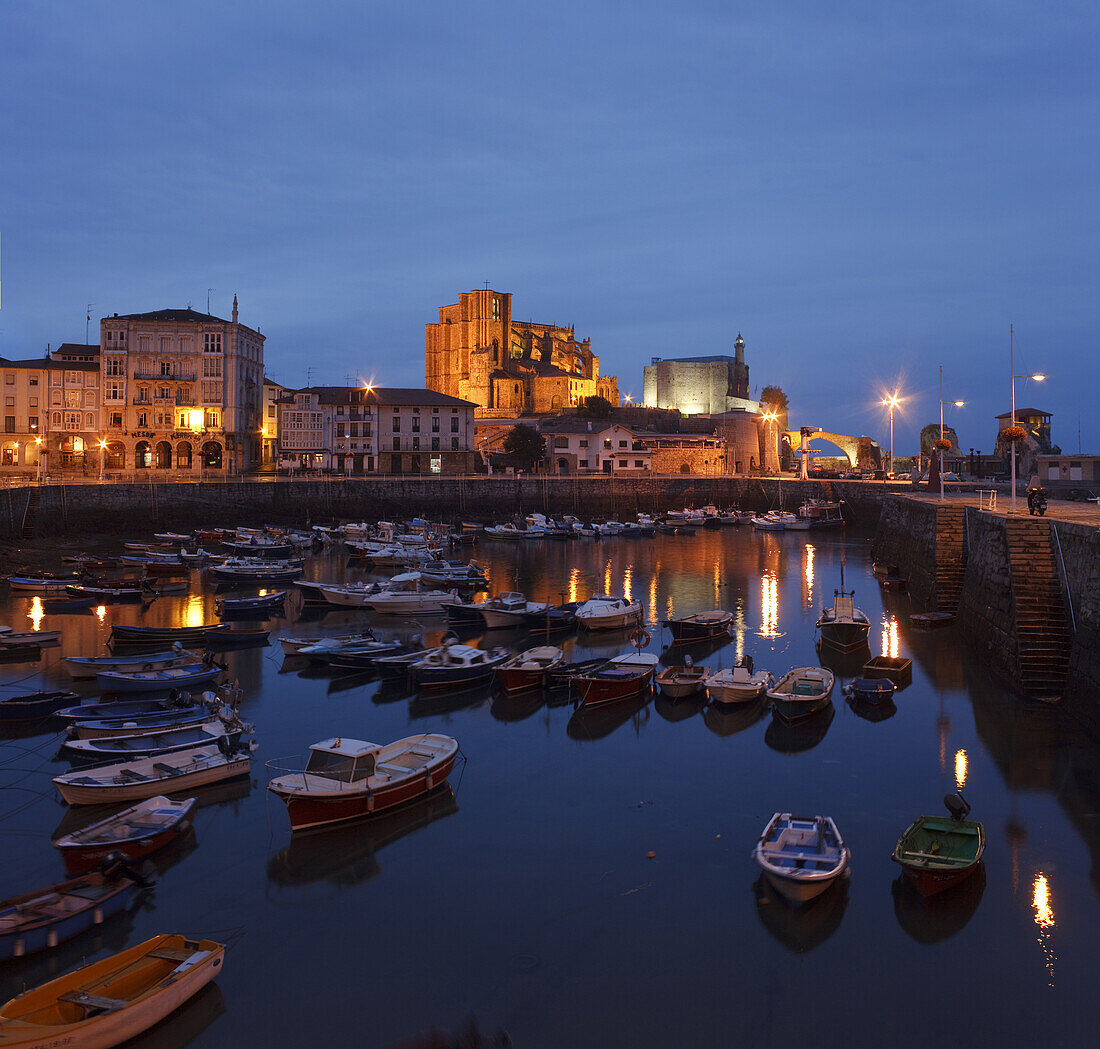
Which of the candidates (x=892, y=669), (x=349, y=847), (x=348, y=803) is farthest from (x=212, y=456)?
(x=349, y=847)

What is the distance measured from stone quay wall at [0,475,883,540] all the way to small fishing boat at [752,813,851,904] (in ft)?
158

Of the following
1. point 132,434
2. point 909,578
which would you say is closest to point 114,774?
point 909,578

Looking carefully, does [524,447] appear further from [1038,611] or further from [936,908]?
[936,908]

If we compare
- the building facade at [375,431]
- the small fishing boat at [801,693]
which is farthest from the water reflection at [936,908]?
the building facade at [375,431]

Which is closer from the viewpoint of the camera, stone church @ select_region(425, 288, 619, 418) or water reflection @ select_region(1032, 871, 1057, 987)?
water reflection @ select_region(1032, 871, 1057, 987)

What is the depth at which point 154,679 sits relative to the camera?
23438 mm

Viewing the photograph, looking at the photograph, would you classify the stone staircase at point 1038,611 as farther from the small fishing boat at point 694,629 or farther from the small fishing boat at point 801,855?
the small fishing boat at point 801,855

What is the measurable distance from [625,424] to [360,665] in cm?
9621

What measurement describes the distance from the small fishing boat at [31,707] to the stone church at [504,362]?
9920 centimetres

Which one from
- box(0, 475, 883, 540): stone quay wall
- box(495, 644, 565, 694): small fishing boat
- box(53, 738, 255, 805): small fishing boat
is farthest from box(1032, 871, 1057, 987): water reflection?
box(0, 475, 883, 540): stone quay wall

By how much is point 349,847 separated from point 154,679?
10744 millimetres

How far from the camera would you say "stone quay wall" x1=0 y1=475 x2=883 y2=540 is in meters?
57.4

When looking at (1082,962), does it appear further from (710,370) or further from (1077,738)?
(710,370)

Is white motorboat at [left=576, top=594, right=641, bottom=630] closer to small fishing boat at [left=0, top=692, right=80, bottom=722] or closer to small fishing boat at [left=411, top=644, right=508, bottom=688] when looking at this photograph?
small fishing boat at [left=411, top=644, right=508, bottom=688]
